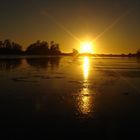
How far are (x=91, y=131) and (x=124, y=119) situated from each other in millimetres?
2014

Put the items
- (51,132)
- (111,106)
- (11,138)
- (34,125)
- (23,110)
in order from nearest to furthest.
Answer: (11,138) < (51,132) < (34,125) < (23,110) < (111,106)

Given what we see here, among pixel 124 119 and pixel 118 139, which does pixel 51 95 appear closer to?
pixel 124 119

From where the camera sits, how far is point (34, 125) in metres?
9.56

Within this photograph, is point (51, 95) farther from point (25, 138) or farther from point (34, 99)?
point (25, 138)

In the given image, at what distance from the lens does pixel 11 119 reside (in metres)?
10.2

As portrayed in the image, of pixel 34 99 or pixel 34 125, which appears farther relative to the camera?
pixel 34 99

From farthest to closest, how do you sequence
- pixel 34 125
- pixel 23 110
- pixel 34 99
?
pixel 34 99 < pixel 23 110 < pixel 34 125

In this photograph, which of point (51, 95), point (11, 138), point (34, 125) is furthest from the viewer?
point (51, 95)

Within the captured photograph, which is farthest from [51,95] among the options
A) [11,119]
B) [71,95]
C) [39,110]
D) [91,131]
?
[91,131]

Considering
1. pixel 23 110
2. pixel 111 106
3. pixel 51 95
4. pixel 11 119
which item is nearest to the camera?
pixel 11 119

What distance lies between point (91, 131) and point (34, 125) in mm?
1924

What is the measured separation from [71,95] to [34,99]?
2.33 meters

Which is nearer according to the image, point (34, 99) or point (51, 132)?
point (51, 132)

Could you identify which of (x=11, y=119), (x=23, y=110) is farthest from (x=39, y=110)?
(x=11, y=119)
